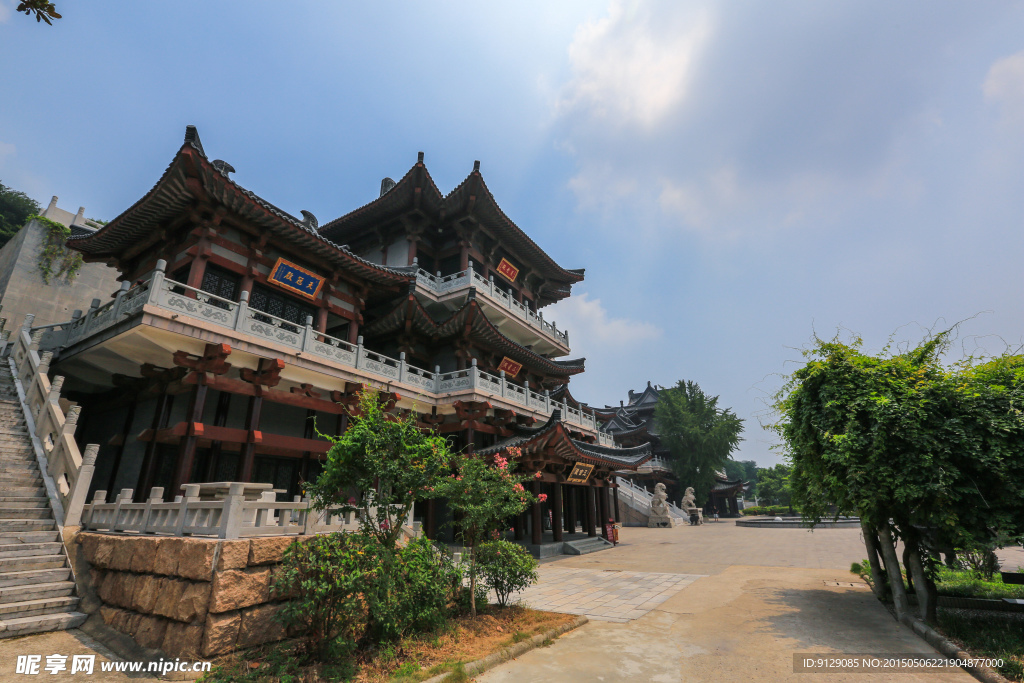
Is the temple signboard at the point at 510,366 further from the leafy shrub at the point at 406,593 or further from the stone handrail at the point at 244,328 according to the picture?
the leafy shrub at the point at 406,593

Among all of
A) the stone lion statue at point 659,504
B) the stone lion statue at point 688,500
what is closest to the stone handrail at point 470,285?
the stone lion statue at point 659,504

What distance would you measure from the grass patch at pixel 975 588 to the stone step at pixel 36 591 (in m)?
13.8

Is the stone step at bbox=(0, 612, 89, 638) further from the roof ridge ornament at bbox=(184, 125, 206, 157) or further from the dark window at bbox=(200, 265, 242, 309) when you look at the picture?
the roof ridge ornament at bbox=(184, 125, 206, 157)

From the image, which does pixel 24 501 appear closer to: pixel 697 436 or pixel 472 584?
pixel 472 584

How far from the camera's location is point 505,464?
8414mm

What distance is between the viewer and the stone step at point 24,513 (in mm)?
7465

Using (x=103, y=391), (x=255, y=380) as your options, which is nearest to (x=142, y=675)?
(x=255, y=380)

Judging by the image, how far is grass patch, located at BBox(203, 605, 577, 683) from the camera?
16.1 ft

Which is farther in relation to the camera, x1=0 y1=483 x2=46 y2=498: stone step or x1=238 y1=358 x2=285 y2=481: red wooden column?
x1=238 y1=358 x2=285 y2=481: red wooden column

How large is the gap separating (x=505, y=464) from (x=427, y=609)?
2.76 m

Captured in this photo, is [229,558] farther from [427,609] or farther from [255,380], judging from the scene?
[255,380]

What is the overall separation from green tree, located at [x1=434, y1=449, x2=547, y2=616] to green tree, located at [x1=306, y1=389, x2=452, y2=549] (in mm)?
895

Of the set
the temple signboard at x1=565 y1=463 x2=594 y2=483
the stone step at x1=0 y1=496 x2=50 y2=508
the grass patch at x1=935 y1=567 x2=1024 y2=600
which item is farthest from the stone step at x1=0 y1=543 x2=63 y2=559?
the temple signboard at x1=565 y1=463 x2=594 y2=483

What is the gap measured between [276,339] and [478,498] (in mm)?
7632
